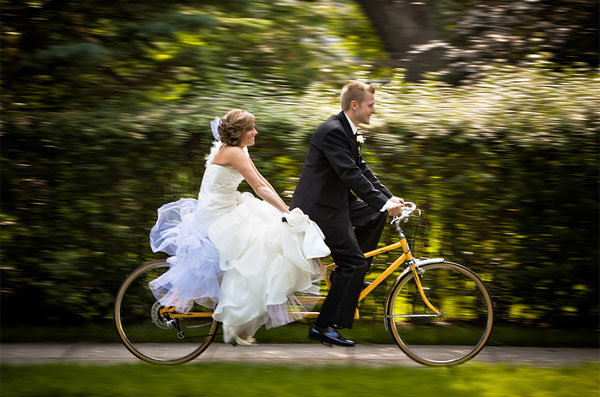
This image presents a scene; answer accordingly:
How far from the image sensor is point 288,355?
507cm

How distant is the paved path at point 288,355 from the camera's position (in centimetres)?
490

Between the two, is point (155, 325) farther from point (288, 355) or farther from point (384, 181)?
point (384, 181)

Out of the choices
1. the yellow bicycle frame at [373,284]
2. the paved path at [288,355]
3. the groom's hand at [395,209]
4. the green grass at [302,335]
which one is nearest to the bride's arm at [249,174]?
the yellow bicycle frame at [373,284]

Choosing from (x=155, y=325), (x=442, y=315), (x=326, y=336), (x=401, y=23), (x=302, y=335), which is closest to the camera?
(x=326, y=336)

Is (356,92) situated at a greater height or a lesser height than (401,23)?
lesser

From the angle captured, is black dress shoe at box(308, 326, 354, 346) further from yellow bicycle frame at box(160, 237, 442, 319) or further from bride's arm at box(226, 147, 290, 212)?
bride's arm at box(226, 147, 290, 212)

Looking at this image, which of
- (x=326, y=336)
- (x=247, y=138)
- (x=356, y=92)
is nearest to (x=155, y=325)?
(x=326, y=336)

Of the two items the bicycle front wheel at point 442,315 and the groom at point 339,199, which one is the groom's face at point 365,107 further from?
the bicycle front wheel at point 442,315

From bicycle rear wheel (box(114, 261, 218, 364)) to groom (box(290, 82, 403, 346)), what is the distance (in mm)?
840

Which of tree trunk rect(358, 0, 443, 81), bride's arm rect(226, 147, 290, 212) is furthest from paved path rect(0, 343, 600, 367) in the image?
tree trunk rect(358, 0, 443, 81)

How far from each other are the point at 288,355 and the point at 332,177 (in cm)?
151

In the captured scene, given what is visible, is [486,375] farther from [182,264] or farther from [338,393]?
[182,264]

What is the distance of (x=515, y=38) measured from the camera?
Answer: 820cm

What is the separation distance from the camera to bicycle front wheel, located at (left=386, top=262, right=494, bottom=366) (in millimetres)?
4742
